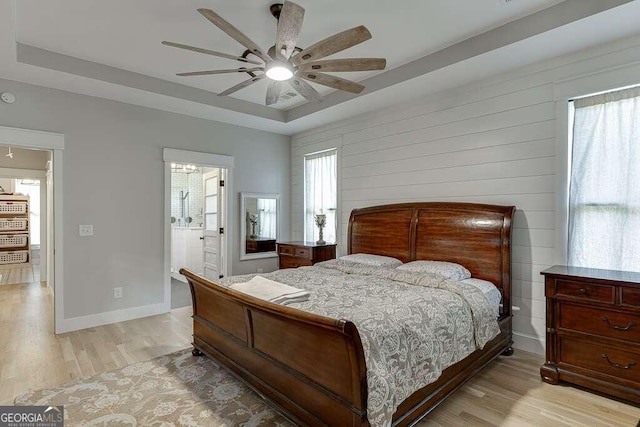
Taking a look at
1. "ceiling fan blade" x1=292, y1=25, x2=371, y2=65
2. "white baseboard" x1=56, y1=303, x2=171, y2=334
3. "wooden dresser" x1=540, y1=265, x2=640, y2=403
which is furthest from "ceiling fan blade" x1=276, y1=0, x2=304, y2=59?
"white baseboard" x1=56, y1=303, x2=171, y2=334

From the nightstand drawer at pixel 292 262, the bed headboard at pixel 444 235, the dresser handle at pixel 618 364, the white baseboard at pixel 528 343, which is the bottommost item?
the white baseboard at pixel 528 343

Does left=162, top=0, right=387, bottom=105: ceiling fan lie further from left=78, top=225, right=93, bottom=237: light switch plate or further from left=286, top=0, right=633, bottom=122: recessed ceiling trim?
left=78, top=225, right=93, bottom=237: light switch plate

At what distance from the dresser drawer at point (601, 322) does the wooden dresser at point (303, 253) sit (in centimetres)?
287

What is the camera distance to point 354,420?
168 centimetres

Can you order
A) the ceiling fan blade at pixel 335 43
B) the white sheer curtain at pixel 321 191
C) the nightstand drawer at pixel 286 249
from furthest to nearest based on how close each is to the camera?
the white sheer curtain at pixel 321 191
the nightstand drawer at pixel 286 249
the ceiling fan blade at pixel 335 43

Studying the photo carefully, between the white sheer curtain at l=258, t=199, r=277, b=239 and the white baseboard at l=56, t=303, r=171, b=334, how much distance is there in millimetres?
1861

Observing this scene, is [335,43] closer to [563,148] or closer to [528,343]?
[563,148]

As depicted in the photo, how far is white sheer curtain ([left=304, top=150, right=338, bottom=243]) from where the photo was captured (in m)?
5.20

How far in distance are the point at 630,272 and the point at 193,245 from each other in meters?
6.58

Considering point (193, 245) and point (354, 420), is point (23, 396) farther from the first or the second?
point (193, 245)

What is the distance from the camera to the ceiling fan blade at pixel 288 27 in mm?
1905

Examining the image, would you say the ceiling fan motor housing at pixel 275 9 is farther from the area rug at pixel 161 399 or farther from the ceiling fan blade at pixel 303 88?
the area rug at pixel 161 399

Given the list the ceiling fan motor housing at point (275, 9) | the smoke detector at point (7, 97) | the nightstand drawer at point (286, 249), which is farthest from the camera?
the nightstand drawer at point (286, 249)

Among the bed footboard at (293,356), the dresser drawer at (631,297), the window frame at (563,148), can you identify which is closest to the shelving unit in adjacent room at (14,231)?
the bed footboard at (293,356)
